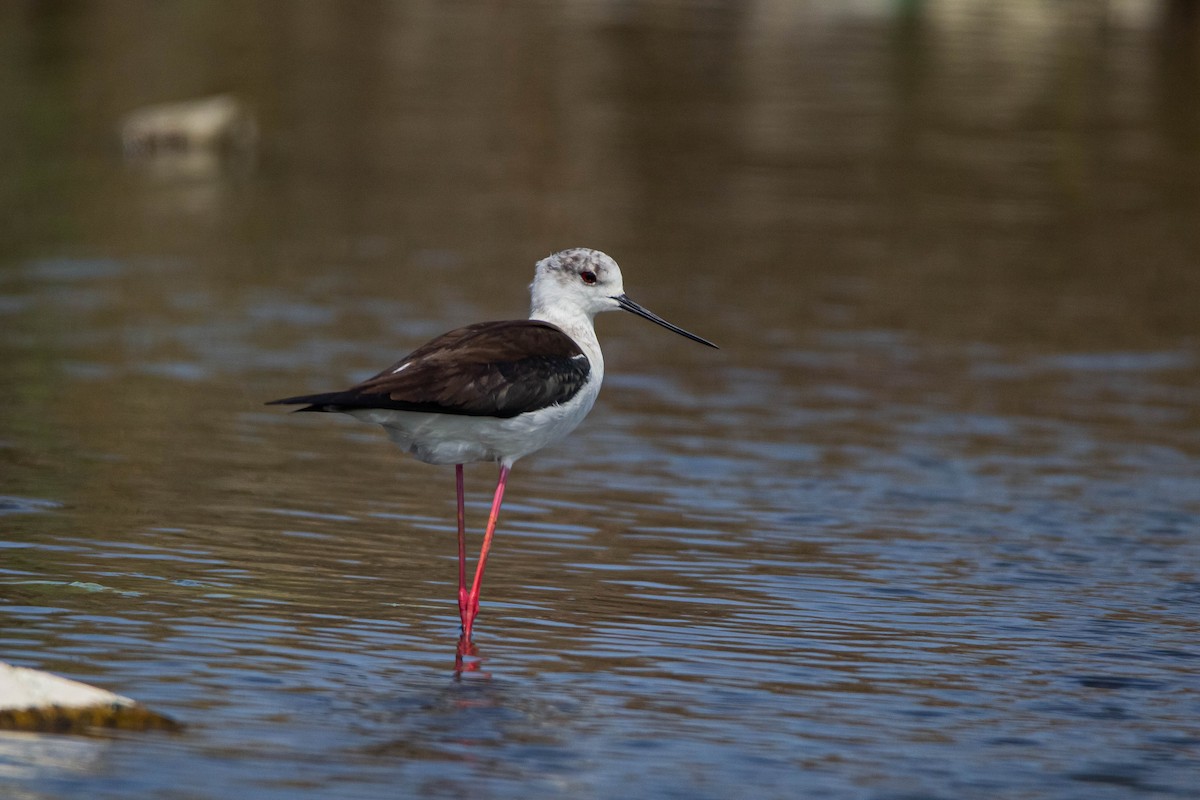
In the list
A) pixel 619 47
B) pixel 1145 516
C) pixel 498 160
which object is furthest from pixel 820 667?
pixel 619 47

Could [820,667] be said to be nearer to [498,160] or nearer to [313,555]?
[313,555]

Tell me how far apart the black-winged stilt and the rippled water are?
724 mm

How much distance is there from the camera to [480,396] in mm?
7535

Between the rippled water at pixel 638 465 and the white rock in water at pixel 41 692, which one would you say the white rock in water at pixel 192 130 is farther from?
the white rock in water at pixel 41 692

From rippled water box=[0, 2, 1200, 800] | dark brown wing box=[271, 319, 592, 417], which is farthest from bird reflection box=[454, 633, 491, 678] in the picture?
dark brown wing box=[271, 319, 592, 417]

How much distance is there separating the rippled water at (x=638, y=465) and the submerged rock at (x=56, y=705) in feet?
0.32

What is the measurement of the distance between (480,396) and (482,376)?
0.11 metres

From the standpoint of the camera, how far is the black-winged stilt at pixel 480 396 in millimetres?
7398

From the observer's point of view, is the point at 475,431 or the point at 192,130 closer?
the point at 475,431

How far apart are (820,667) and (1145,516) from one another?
3.87 metres

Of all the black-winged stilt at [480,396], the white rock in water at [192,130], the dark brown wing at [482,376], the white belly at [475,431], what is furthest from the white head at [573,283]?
the white rock in water at [192,130]

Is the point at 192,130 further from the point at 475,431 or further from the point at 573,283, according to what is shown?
the point at 475,431

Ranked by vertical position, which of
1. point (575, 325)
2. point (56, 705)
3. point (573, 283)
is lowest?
point (56, 705)

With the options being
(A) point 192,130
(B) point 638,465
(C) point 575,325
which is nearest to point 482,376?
(C) point 575,325
